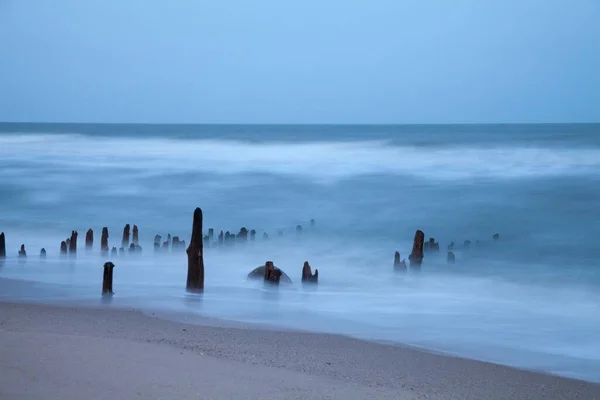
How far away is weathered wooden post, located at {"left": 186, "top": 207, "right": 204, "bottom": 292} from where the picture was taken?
25.9 ft

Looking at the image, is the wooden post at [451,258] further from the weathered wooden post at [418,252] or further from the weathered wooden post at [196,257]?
the weathered wooden post at [196,257]

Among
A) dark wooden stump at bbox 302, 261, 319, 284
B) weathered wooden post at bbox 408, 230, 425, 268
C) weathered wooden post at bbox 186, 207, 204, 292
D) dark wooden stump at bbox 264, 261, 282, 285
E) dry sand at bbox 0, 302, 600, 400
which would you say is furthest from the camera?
weathered wooden post at bbox 408, 230, 425, 268

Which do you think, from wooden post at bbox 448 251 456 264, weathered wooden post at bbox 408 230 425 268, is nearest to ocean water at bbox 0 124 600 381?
wooden post at bbox 448 251 456 264

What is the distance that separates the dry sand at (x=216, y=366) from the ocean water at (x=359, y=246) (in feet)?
2.34

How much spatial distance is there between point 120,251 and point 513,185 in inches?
579

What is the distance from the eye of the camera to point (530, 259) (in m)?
12.6

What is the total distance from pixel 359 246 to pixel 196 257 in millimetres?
6091

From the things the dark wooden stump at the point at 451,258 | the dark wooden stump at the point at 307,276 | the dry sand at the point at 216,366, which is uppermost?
the dark wooden stump at the point at 451,258

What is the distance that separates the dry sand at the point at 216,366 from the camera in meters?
4.34

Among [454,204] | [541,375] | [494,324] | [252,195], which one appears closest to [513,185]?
[454,204]

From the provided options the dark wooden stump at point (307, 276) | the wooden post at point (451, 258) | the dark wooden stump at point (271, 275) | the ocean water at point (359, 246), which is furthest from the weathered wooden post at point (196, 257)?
the wooden post at point (451, 258)

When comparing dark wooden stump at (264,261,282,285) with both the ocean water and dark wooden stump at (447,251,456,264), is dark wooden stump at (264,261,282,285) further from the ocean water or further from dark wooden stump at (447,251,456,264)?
dark wooden stump at (447,251,456,264)

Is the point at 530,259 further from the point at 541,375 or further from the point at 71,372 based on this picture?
the point at 71,372

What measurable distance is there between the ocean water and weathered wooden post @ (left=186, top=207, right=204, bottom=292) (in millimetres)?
199
